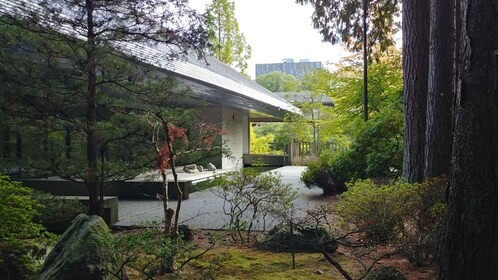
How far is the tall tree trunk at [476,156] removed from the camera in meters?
3.23

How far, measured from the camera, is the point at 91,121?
7.14 metres

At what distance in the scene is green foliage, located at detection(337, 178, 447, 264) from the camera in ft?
16.5

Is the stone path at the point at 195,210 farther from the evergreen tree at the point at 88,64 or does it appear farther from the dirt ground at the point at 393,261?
the evergreen tree at the point at 88,64

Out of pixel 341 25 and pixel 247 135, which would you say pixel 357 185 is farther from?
pixel 247 135

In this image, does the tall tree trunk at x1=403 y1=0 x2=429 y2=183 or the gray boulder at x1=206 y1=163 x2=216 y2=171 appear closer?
the tall tree trunk at x1=403 y1=0 x2=429 y2=183

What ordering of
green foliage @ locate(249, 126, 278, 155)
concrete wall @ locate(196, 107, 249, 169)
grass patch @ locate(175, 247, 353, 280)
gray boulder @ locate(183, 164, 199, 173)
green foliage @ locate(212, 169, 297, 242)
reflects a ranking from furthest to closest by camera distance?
green foliage @ locate(249, 126, 278, 155) → concrete wall @ locate(196, 107, 249, 169) → gray boulder @ locate(183, 164, 199, 173) → green foliage @ locate(212, 169, 297, 242) → grass patch @ locate(175, 247, 353, 280)

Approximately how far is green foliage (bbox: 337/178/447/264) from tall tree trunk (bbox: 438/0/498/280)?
163 centimetres

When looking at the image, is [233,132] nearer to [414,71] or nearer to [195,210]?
[195,210]

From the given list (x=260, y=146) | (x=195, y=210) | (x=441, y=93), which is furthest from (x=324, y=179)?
(x=260, y=146)

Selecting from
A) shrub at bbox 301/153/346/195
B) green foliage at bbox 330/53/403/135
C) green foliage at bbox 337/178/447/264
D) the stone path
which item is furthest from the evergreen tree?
green foliage at bbox 330/53/403/135

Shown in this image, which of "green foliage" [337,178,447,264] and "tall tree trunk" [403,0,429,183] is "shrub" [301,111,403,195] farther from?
"green foliage" [337,178,447,264]

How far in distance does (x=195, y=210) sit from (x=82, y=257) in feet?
19.9

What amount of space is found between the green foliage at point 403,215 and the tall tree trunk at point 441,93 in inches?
79.5

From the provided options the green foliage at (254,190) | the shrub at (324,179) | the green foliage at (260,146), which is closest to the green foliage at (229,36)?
the green foliage at (260,146)
